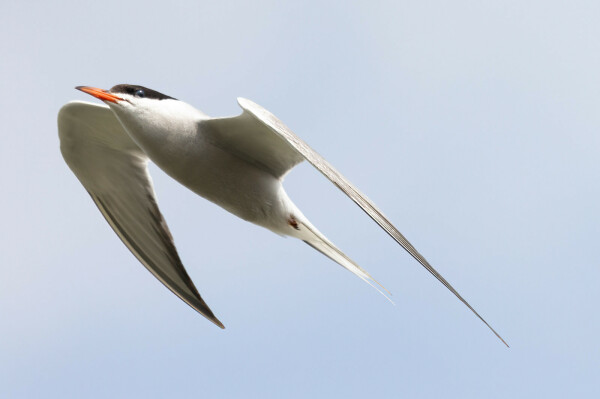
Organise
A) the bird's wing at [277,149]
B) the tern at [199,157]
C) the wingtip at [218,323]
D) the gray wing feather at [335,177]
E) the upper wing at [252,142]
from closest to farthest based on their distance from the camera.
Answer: the gray wing feather at [335,177], the bird's wing at [277,149], the tern at [199,157], the upper wing at [252,142], the wingtip at [218,323]

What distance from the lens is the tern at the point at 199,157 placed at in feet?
20.2

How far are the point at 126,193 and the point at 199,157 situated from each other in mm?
1779

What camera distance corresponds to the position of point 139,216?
798 cm

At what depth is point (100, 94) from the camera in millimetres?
6281

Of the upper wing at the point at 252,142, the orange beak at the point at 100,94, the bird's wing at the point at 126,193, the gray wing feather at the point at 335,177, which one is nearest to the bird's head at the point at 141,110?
the orange beak at the point at 100,94

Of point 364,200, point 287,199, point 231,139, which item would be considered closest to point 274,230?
point 287,199

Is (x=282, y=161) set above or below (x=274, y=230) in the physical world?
above

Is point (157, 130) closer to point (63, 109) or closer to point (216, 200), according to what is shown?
point (216, 200)

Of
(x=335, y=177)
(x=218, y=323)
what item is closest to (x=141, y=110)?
(x=335, y=177)

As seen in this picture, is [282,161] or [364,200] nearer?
[364,200]

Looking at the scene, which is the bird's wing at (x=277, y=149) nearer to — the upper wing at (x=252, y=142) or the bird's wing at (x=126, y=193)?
the upper wing at (x=252, y=142)

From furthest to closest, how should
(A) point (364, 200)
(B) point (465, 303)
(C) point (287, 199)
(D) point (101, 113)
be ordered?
(D) point (101, 113) → (C) point (287, 199) → (A) point (364, 200) → (B) point (465, 303)

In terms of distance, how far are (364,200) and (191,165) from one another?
1442mm

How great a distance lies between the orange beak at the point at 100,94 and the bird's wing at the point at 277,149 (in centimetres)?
73
